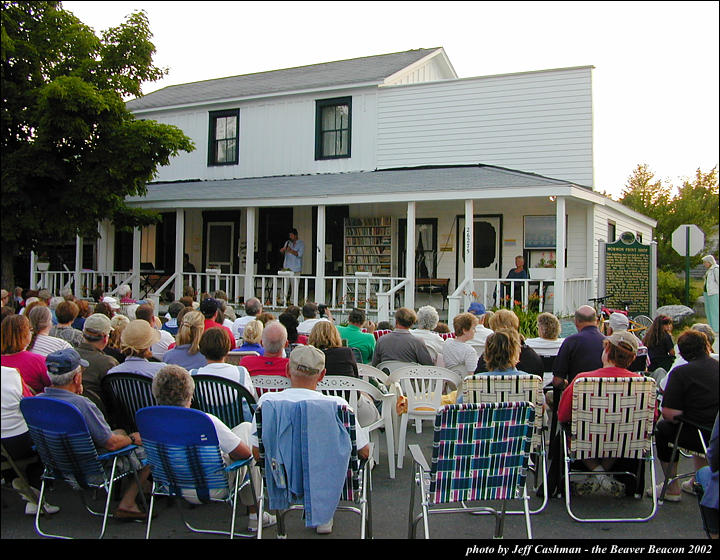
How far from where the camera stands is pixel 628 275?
12766 millimetres

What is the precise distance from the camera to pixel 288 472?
11.5 ft

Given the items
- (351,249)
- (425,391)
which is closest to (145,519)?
(425,391)

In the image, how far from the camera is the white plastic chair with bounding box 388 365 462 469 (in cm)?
582

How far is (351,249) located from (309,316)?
8231mm

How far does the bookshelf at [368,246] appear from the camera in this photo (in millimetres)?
16219

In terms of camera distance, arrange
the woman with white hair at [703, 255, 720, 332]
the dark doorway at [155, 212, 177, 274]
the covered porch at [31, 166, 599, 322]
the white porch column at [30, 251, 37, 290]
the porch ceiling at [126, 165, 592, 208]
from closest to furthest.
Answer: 1. the woman with white hair at [703, 255, 720, 332]
2. the porch ceiling at [126, 165, 592, 208]
3. the covered porch at [31, 166, 599, 322]
4. the white porch column at [30, 251, 37, 290]
5. the dark doorway at [155, 212, 177, 274]

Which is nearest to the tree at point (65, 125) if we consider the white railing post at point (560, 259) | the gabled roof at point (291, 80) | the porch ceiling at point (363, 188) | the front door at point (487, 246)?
the porch ceiling at point (363, 188)

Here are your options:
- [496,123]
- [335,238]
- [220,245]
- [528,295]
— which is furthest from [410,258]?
[220,245]

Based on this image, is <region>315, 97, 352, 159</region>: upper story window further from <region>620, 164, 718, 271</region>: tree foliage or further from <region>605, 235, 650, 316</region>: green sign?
<region>620, 164, 718, 271</region>: tree foliage

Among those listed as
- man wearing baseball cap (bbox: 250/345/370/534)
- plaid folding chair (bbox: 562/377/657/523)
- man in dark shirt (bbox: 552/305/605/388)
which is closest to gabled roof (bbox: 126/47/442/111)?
man in dark shirt (bbox: 552/305/605/388)

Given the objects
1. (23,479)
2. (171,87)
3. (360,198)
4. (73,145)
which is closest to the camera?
(23,479)

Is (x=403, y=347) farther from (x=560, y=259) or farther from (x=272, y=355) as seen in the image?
(x=560, y=259)

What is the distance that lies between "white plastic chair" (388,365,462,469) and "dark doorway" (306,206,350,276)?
10526 mm

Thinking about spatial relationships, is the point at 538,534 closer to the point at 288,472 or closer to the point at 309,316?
the point at 288,472
